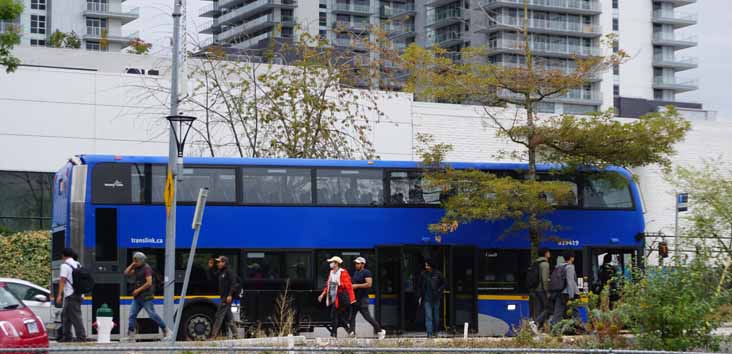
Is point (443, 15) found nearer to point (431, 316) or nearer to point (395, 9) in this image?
point (395, 9)

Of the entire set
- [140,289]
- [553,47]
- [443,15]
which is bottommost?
[140,289]

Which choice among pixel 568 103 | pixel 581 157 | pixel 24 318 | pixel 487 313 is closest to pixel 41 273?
pixel 487 313

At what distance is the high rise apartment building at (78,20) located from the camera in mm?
111625

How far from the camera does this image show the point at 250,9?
119 m

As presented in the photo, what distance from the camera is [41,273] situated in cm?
3228

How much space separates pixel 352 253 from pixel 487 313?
3.53 m

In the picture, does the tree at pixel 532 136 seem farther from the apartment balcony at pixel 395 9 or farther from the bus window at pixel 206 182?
the apartment balcony at pixel 395 9

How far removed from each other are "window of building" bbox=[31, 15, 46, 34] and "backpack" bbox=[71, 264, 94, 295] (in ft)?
314

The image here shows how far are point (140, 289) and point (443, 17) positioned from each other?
92.4m

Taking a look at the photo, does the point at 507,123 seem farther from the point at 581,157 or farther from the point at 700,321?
the point at 700,321

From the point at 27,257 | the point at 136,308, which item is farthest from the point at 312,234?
the point at 27,257

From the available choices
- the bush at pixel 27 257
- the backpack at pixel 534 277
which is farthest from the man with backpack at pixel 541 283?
the bush at pixel 27 257

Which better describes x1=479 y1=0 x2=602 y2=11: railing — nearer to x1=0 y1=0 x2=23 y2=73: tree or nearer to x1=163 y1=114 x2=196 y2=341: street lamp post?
x1=0 y1=0 x2=23 y2=73: tree

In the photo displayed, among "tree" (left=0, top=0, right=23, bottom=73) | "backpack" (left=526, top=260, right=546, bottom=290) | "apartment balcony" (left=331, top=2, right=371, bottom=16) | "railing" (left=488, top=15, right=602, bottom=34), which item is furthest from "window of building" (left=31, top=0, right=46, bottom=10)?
"backpack" (left=526, top=260, right=546, bottom=290)
